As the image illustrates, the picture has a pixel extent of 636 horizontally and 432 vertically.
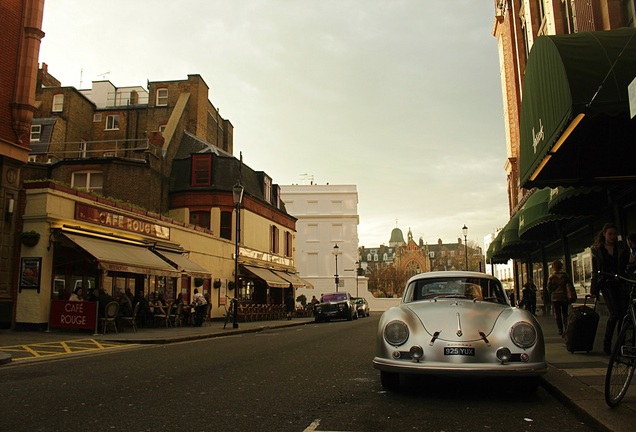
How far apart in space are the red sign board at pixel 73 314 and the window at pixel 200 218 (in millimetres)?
14342

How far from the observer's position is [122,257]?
59.9 feet

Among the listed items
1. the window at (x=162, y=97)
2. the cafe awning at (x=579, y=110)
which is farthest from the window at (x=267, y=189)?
the cafe awning at (x=579, y=110)

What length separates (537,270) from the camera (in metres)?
27.5

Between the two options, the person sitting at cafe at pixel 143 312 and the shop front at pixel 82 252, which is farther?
the person sitting at cafe at pixel 143 312

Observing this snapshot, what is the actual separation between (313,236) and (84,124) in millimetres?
38995

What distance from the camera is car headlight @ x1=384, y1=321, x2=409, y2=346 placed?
233 inches

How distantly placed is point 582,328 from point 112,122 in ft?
118

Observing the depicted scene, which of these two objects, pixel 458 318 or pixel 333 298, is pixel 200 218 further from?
pixel 458 318

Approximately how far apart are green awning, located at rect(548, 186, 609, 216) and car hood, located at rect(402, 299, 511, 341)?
6216 millimetres

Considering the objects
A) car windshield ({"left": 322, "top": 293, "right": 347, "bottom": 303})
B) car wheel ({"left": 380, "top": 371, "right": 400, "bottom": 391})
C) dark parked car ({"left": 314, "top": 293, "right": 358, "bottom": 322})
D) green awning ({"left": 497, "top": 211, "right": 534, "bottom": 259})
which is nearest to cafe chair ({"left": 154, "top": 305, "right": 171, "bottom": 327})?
dark parked car ({"left": 314, "top": 293, "right": 358, "bottom": 322})

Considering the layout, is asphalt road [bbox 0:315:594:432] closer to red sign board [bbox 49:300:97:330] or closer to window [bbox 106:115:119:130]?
red sign board [bbox 49:300:97:330]

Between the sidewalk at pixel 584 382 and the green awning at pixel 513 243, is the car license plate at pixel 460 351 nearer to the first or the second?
the sidewalk at pixel 584 382

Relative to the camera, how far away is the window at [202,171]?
31.0 metres

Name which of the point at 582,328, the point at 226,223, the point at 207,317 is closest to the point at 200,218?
the point at 226,223
